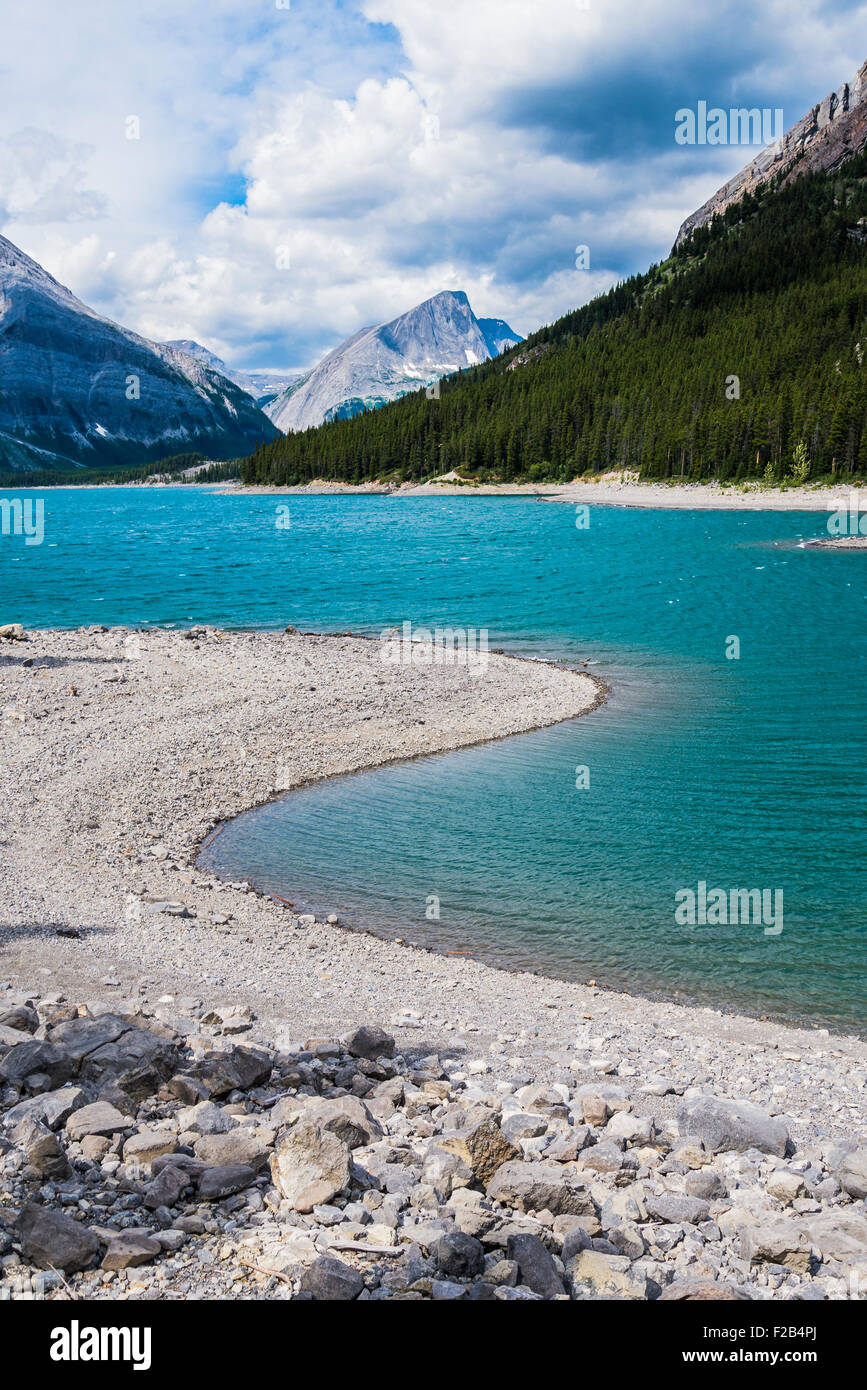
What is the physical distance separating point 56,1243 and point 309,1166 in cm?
180

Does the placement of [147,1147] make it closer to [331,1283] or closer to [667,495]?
[331,1283]

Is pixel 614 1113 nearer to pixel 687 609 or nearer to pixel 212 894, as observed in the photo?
pixel 212 894

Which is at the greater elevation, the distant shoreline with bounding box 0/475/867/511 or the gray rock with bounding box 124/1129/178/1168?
the distant shoreline with bounding box 0/475/867/511

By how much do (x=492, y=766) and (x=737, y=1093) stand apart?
1386 cm

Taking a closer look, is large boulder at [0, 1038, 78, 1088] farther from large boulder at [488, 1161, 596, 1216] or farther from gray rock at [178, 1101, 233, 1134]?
large boulder at [488, 1161, 596, 1216]

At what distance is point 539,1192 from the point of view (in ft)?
20.8

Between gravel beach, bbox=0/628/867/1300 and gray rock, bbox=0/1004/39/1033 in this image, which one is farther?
gray rock, bbox=0/1004/39/1033

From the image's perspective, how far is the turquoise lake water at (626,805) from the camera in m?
13.5

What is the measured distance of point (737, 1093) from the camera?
8883 millimetres

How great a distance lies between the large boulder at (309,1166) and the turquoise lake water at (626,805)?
6851 millimetres

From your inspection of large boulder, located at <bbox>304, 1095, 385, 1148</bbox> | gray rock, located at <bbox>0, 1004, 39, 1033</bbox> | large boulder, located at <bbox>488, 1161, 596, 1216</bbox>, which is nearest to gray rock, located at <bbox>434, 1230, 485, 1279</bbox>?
large boulder, located at <bbox>488, 1161, 596, 1216</bbox>

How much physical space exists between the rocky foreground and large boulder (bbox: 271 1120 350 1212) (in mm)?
15

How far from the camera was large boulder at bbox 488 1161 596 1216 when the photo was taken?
6.30 m
